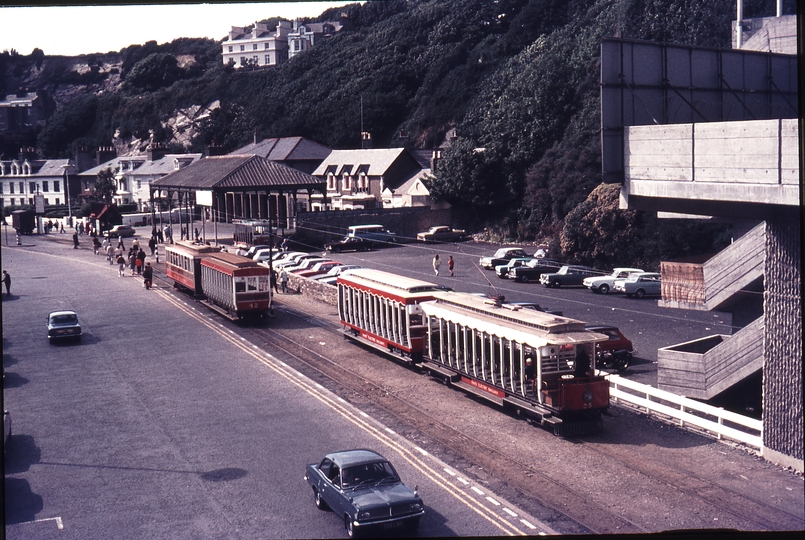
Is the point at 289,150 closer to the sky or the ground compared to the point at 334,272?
closer to the sky

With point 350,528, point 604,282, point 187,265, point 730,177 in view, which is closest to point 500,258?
point 604,282

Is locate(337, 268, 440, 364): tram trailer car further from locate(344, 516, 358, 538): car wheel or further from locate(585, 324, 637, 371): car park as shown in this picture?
locate(344, 516, 358, 538): car wheel

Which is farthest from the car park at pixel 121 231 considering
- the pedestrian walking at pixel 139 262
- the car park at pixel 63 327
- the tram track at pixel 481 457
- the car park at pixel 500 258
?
the tram track at pixel 481 457

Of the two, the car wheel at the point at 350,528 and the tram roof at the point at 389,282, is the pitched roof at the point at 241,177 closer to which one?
Result: the tram roof at the point at 389,282

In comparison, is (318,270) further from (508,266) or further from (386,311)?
(386,311)

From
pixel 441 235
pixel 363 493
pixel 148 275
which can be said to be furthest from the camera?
pixel 441 235

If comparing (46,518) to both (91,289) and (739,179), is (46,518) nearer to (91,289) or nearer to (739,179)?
(739,179)

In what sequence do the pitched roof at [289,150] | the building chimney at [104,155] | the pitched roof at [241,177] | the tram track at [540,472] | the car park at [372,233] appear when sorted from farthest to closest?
the building chimney at [104,155] → the pitched roof at [289,150] → the car park at [372,233] → the pitched roof at [241,177] → the tram track at [540,472]
